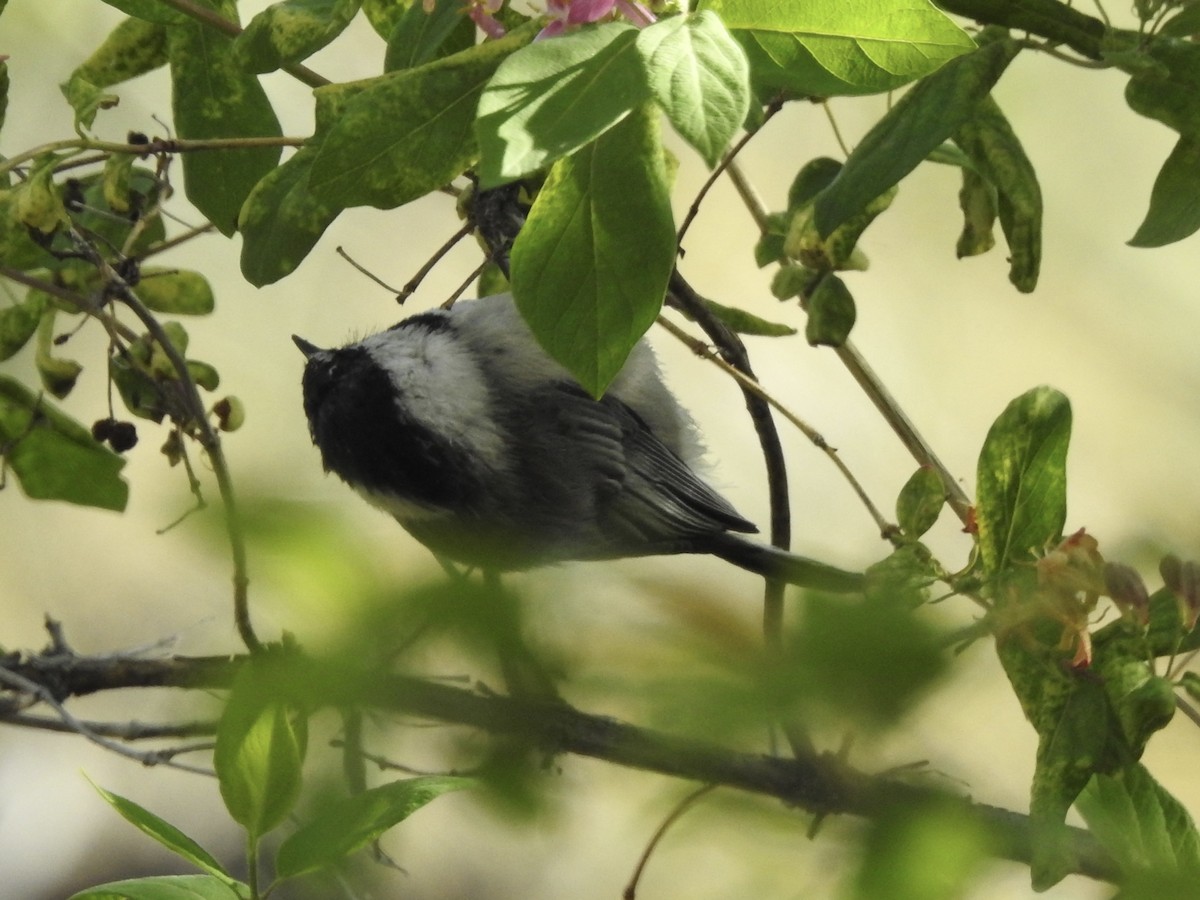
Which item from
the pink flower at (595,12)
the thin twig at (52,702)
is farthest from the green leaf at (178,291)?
the pink flower at (595,12)

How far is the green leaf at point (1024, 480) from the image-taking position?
1.77 feet

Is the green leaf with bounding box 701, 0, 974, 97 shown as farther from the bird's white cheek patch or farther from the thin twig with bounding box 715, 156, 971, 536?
the bird's white cheek patch

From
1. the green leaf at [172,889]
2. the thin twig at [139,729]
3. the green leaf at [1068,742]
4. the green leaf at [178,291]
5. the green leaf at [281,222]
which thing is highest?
the green leaf at [178,291]

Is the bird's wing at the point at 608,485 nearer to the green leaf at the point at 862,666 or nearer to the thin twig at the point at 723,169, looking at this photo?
the thin twig at the point at 723,169

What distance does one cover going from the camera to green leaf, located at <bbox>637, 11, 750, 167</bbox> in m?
0.36

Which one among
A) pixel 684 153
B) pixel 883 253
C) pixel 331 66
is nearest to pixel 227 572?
pixel 684 153

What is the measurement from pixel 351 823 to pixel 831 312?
17.8 inches

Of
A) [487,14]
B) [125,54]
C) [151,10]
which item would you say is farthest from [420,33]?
[125,54]

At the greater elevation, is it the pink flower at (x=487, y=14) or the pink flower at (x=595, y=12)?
the pink flower at (x=487, y=14)

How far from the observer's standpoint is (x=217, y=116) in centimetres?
77

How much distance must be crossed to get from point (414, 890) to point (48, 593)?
0.95 m

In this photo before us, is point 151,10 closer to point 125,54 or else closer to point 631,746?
point 125,54

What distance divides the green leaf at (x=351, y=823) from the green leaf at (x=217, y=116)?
1.50ft

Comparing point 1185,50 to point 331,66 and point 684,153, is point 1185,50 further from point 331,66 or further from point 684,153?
point 331,66
